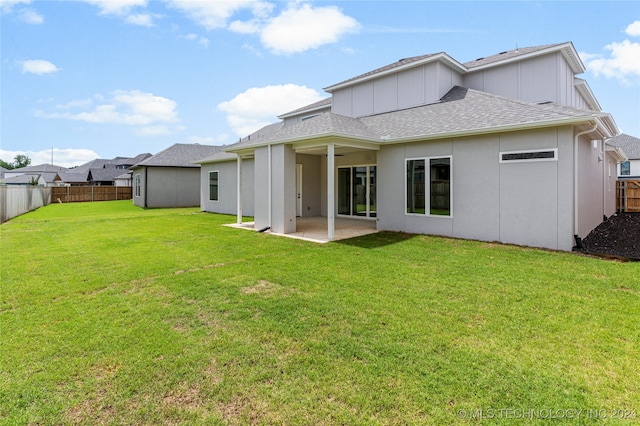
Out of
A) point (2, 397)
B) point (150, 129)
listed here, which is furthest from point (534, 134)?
point (150, 129)

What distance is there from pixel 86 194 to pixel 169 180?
12.5 m

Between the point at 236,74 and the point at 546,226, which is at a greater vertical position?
the point at 236,74

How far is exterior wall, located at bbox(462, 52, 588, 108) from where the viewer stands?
11508mm

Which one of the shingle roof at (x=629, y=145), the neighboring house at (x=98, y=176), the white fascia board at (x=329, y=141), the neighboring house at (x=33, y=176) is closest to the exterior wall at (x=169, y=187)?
the white fascia board at (x=329, y=141)

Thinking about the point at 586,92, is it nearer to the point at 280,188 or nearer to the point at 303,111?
the point at 303,111

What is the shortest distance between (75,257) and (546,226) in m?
10.9

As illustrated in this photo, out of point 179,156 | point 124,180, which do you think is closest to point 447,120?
point 179,156

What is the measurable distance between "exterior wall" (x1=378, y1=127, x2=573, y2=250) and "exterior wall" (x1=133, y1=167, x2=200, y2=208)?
18363mm

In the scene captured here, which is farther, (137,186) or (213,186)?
(137,186)

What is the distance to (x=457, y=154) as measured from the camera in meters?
9.26

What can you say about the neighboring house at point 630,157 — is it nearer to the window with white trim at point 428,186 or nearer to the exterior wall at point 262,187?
the window with white trim at point 428,186

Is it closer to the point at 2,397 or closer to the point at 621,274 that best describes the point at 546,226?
the point at 621,274

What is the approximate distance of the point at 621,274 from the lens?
19.2ft

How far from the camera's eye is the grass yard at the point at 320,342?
2484 mm
